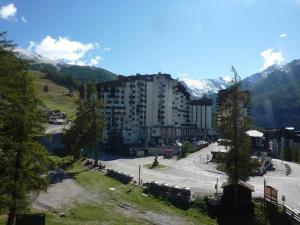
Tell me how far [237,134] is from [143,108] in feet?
352

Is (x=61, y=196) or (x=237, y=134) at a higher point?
(x=237, y=134)

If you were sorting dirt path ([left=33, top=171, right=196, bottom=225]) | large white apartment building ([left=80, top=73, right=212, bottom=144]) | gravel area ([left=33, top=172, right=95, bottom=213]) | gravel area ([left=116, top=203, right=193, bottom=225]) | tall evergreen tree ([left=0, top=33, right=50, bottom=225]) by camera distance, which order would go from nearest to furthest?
tall evergreen tree ([left=0, top=33, right=50, bottom=225]), gravel area ([left=116, top=203, right=193, bottom=225]), dirt path ([left=33, top=171, right=196, bottom=225]), gravel area ([left=33, top=172, right=95, bottom=213]), large white apartment building ([left=80, top=73, right=212, bottom=144])

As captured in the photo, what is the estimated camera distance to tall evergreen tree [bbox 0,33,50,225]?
26998 millimetres

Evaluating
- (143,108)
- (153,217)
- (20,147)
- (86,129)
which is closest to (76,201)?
(153,217)

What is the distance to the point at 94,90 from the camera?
84375 millimetres

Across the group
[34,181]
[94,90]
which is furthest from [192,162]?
[34,181]

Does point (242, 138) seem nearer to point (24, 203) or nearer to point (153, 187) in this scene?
point (153, 187)


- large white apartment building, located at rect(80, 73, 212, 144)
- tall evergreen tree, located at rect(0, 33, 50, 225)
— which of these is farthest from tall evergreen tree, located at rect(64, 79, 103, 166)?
large white apartment building, located at rect(80, 73, 212, 144)

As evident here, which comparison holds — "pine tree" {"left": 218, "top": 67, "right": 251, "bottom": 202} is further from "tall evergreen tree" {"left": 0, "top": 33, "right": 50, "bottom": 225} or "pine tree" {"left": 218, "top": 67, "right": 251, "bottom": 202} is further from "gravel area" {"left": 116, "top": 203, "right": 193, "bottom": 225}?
"tall evergreen tree" {"left": 0, "top": 33, "right": 50, "bottom": 225}

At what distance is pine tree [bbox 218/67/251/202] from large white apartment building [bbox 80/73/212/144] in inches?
3566

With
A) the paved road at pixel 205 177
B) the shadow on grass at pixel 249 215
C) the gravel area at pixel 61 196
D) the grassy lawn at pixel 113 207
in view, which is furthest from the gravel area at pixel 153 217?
the paved road at pixel 205 177

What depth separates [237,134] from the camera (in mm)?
50719

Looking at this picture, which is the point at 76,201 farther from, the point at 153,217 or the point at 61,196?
the point at 153,217

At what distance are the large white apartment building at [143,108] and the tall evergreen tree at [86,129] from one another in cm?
5573
